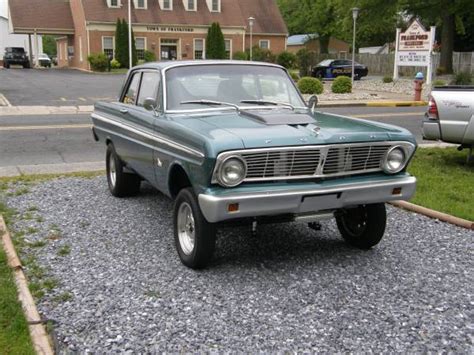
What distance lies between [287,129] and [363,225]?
4.65 ft

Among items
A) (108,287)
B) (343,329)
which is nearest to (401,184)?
(343,329)

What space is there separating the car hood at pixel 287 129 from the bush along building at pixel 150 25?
148 feet

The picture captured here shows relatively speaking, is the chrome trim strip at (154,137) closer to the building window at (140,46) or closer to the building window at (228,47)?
the building window at (140,46)

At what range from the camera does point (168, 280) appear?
4.60 metres

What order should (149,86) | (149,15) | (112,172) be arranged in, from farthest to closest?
1. (149,15)
2. (112,172)
3. (149,86)

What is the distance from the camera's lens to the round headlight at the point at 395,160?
4852 mm

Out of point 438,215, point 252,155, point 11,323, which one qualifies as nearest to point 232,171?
point 252,155

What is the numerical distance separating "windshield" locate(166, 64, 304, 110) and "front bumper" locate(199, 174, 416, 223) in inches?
57.4

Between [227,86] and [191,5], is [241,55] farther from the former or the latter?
[227,86]

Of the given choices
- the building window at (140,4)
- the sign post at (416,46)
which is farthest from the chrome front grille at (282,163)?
the building window at (140,4)

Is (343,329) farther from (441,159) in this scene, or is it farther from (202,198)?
(441,159)

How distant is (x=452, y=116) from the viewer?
8398 millimetres

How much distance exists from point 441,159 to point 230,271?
20.5 feet

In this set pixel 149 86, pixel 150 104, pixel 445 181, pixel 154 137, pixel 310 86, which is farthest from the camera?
pixel 310 86
